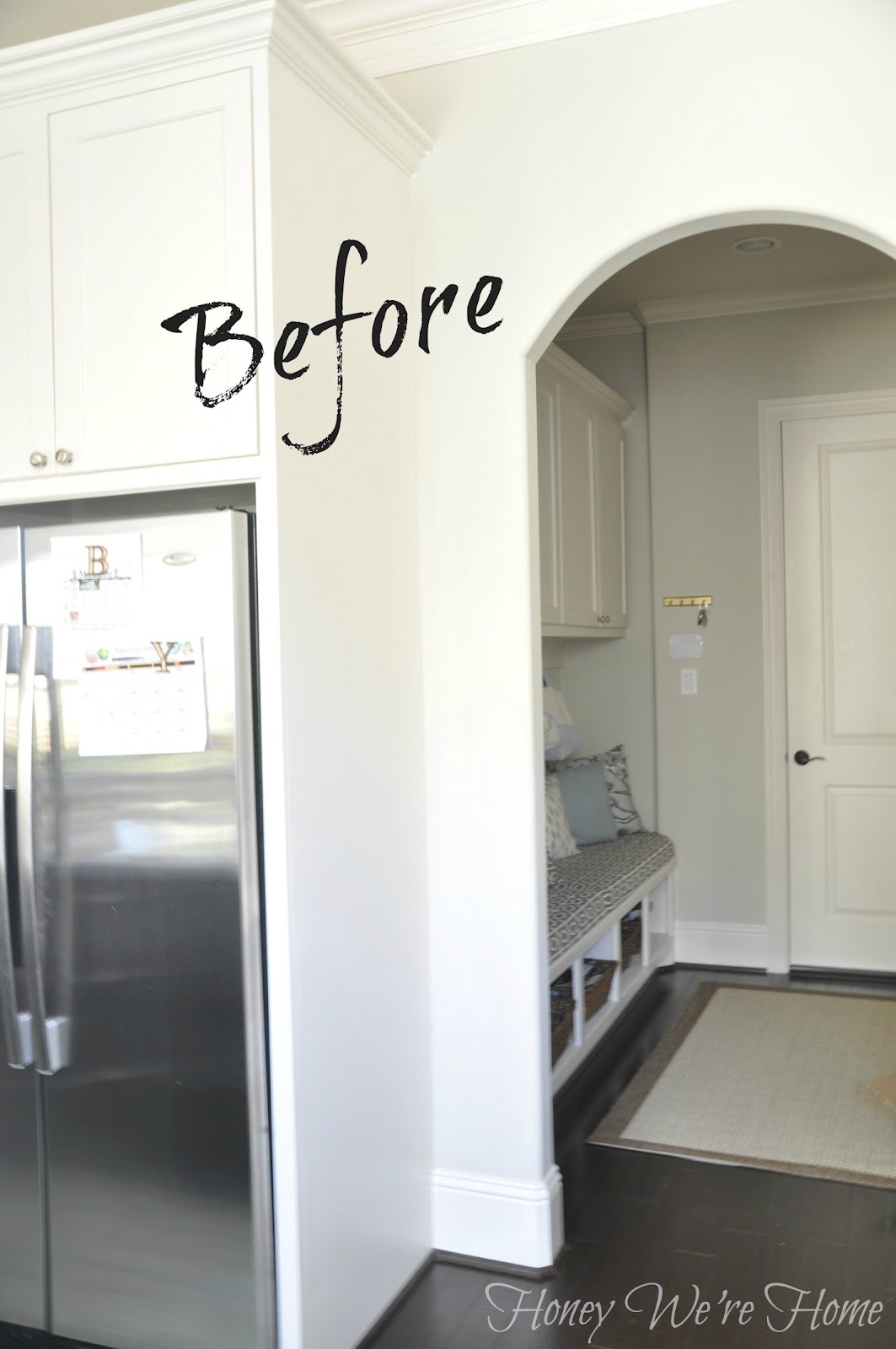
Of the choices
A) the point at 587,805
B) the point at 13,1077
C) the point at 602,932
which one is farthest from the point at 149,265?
the point at 587,805

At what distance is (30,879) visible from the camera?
2.34 meters

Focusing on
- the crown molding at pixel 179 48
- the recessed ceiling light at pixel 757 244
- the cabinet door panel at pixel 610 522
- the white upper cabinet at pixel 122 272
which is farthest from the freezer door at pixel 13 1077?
the recessed ceiling light at pixel 757 244

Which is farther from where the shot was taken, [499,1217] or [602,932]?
[602,932]

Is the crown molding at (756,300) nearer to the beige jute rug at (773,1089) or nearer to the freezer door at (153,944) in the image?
the beige jute rug at (773,1089)

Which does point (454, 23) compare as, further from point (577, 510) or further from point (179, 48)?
point (577, 510)

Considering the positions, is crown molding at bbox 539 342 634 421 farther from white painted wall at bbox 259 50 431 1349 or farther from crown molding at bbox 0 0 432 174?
crown molding at bbox 0 0 432 174

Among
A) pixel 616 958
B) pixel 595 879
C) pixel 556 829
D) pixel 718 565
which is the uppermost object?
pixel 718 565

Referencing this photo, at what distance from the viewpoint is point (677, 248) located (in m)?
4.48

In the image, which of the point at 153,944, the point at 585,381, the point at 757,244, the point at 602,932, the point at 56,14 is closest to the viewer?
the point at 153,944

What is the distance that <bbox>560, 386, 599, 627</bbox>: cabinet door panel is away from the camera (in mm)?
4441

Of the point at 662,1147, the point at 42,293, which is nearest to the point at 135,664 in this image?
the point at 42,293

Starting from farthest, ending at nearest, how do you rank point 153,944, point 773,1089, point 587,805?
point 587,805 → point 773,1089 → point 153,944

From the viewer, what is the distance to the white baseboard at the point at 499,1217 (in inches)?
107

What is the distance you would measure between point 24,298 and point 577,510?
2657mm
